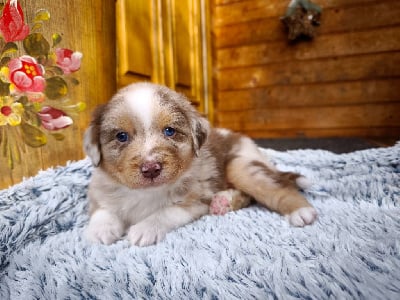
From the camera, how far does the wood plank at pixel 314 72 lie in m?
4.46

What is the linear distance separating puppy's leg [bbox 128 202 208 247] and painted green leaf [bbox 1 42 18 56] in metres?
1.06

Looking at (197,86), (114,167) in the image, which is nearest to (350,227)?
(114,167)

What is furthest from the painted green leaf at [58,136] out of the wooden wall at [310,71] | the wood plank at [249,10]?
the wood plank at [249,10]

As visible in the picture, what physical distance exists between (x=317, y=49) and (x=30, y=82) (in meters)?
4.11

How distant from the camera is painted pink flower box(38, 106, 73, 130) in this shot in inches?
76.0

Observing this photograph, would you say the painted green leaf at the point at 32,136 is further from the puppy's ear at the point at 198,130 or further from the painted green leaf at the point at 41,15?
the puppy's ear at the point at 198,130

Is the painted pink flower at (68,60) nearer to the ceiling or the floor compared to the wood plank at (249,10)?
nearer to the floor

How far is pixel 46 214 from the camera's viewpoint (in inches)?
72.6

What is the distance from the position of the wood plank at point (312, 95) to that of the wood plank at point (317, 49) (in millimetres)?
418

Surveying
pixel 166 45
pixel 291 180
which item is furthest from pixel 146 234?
pixel 166 45

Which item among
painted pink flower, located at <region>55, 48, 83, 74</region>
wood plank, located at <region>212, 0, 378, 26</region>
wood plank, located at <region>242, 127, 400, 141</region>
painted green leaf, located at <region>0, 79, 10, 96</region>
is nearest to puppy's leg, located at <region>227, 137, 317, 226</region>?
painted pink flower, located at <region>55, 48, 83, 74</region>

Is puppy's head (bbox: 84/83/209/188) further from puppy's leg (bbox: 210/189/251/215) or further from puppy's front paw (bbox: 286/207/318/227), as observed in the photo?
puppy's front paw (bbox: 286/207/318/227)

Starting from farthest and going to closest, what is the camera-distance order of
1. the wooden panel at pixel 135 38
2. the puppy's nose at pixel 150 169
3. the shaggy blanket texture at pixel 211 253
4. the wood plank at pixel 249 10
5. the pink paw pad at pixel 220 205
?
the wood plank at pixel 249 10 < the wooden panel at pixel 135 38 < the pink paw pad at pixel 220 205 < the puppy's nose at pixel 150 169 < the shaggy blanket texture at pixel 211 253

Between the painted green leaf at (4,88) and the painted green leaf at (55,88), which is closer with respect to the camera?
the painted green leaf at (4,88)
